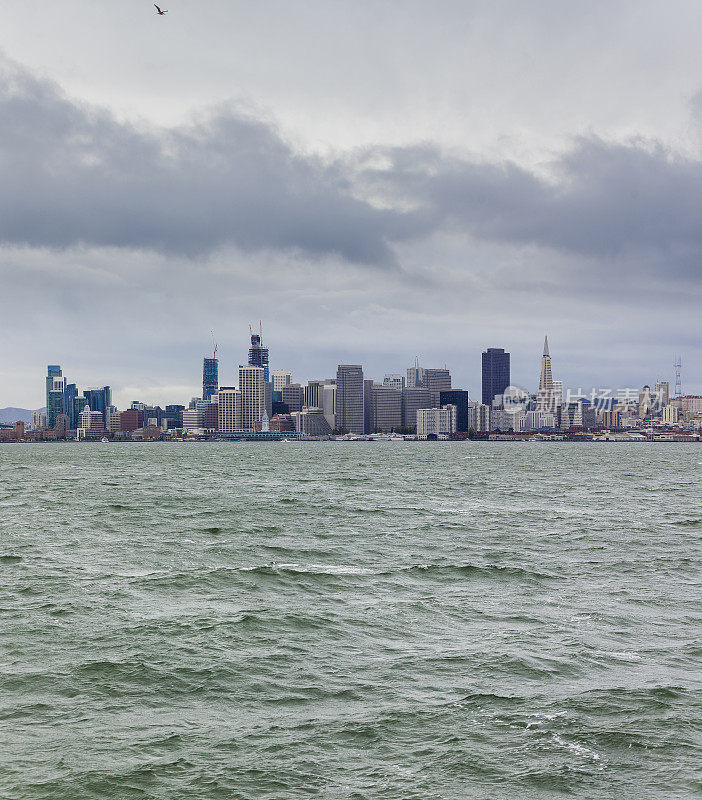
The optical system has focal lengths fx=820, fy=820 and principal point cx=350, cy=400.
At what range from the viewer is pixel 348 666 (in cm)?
2097

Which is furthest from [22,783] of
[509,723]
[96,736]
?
[509,723]

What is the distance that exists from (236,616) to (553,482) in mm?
84154

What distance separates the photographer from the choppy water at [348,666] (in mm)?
14852

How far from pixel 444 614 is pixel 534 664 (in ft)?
19.4

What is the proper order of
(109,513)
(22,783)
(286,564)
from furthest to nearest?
(109,513)
(286,564)
(22,783)

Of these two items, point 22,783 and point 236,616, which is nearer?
point 22,783

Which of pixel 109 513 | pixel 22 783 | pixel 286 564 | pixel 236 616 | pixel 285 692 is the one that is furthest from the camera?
pixel 109 513

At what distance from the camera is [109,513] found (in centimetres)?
5962

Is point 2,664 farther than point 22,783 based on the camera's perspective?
Yes

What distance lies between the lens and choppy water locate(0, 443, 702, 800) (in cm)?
1485

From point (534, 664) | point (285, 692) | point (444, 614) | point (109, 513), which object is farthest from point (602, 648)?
point (109, 513)

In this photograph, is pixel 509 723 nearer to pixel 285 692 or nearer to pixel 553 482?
pixel 285 692

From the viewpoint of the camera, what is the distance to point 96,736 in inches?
644

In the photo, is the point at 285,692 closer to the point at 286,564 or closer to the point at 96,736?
the point at 96,736
